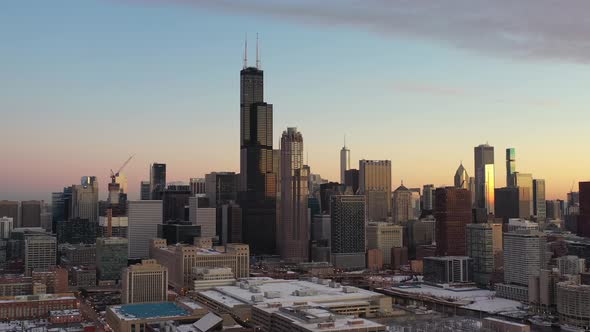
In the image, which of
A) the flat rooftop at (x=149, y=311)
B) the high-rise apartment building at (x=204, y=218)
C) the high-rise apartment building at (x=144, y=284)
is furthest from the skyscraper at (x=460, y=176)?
the flat rooftop at (x=149, y=311)

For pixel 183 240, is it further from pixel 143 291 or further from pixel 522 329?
pixel 522 329

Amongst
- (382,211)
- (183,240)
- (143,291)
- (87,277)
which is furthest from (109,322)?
(382,211)

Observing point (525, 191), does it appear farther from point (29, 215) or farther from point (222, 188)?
point (29, 215)

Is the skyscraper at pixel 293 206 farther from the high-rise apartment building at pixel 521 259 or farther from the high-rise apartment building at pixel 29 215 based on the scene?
the high-rise apartment building at pixel 29 215

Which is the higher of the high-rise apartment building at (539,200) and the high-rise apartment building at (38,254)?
the high-rise apartment building at (539,200)

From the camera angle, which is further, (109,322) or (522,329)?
(109,322)

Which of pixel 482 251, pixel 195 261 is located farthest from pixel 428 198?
pixel 195 261

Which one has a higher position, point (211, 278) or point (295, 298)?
point (211, 278)
